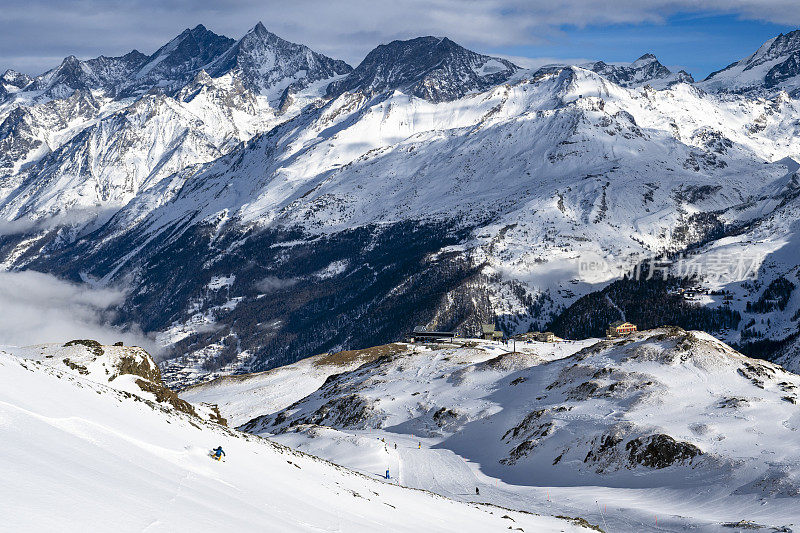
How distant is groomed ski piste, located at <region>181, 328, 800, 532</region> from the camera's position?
63969 mm

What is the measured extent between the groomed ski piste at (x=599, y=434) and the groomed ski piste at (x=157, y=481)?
1698 centimetres

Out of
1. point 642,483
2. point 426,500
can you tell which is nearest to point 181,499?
point 426,500

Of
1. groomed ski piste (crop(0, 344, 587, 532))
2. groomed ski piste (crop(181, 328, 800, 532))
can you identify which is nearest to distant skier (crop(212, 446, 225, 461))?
groomed ski piste (crop(0, 344, 587, 532))

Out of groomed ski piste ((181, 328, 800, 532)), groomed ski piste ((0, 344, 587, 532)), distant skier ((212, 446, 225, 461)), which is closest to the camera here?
groomed ski piste ((0, 344, 587, 532))

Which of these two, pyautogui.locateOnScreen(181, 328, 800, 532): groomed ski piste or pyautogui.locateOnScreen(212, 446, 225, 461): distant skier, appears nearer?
pyautogui.locateOnScreen(212, 446, 225, 461): distant skier

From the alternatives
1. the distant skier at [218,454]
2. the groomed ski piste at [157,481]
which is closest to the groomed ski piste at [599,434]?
the groomed ski piste at [157,481]

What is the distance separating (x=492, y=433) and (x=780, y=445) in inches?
1458

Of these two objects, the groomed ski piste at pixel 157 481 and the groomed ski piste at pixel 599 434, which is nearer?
the groomed ski piste at pixel 157 481

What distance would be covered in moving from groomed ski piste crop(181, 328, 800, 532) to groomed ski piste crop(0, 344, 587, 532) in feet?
55.7

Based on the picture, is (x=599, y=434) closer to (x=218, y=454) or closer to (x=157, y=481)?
(x=218, y=454)

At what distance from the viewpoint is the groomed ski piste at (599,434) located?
6397cm

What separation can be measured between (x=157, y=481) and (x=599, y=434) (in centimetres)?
6576

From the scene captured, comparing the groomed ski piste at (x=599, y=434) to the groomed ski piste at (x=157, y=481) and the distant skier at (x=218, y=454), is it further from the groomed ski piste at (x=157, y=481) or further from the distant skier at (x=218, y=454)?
the distant skier at (x=218, y=454)

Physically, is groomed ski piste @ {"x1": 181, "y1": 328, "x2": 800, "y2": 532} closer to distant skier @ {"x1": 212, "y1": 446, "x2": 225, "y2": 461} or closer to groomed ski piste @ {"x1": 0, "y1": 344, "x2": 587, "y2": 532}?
groomed ski piste @ {"x1": 0, "y1": 344, "x2": 587, "y2": 532}
